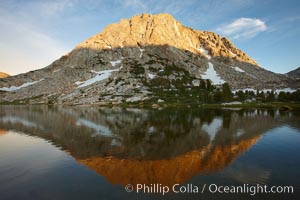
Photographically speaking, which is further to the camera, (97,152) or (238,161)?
(97,152)

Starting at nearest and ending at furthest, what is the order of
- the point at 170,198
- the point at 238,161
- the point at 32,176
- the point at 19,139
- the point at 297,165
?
the point at 170,198 < the point at 32,176 < the point at 297,165 < the point at 238,161 < the point at 19,139

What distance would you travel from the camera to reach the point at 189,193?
22.9 metres

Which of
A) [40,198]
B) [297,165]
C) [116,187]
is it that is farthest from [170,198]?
[297,165]

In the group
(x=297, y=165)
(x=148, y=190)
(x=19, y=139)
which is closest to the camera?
(x=148, y=190)

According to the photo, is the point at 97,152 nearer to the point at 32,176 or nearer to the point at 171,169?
the point at 32,176

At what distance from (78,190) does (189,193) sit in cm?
1110

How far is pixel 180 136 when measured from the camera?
55188 millimetres

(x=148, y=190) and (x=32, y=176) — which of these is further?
(x=32, y=176)

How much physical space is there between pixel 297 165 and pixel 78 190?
2822 centimetres

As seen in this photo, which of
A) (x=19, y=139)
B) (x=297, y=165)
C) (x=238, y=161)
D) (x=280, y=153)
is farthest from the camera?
(x=19, y=139)

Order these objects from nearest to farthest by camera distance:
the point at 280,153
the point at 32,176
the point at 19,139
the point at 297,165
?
1. the point at 32,176
2. the point at 297,165
3. the point at 280,153
4. the point at 19,139

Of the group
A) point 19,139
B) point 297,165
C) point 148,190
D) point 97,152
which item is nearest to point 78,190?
point 148,190

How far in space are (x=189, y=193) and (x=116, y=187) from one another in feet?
24.5

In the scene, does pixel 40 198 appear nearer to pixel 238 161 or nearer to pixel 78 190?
pixel 78 190
